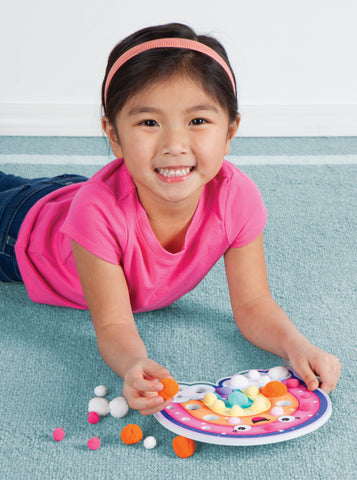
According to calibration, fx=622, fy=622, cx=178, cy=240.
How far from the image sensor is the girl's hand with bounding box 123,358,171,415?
691 mm

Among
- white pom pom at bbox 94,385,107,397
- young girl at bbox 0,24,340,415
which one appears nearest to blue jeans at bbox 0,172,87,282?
young girl at bbox 0,24,340,415

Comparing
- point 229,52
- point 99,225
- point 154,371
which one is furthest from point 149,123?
point 229,52

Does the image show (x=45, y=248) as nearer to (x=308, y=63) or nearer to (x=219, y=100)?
(x=219, y=100)

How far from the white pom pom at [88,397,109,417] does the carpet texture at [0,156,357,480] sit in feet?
0.05

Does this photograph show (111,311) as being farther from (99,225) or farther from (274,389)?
(274,389)

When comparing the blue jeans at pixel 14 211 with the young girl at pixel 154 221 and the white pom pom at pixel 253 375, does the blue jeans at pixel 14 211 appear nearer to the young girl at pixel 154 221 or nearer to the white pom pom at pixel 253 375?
the young girl at pixel 154 221

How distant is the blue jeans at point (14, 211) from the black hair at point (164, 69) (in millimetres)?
314

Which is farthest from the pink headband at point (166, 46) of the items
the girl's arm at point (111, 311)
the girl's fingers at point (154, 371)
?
the girl's fingers at point (154, 371)

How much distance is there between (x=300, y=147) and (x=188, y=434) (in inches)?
42.8

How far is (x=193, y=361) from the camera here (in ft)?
2.86

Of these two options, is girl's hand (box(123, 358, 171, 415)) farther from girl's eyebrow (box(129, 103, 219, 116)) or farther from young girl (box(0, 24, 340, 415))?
girl's eyebrow (box(129, 103, 219, 116))

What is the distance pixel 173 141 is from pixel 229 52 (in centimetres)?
101

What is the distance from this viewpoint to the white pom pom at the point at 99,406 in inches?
30.2

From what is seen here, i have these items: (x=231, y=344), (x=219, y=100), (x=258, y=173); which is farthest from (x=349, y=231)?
(x=219, y=100)
